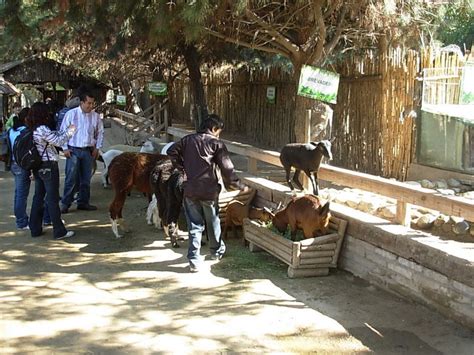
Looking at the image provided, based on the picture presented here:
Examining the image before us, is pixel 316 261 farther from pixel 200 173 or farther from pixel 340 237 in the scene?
pixel 200 173

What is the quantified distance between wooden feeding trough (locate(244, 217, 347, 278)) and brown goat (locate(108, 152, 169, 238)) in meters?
2.28

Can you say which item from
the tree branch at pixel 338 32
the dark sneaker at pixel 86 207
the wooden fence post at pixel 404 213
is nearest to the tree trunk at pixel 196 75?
the dark sneaker at pixel 86 207

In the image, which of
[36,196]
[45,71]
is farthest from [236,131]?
[36,196]

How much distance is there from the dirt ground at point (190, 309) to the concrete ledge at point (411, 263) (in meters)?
0.11

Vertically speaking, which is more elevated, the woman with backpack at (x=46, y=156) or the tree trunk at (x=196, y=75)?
the tree trunk at (x=196, y=75)

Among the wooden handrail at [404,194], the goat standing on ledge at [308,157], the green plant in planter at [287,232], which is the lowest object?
the green plant in planter at [287,232]

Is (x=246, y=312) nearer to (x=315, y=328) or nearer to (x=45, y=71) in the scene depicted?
(x=315, y=328)

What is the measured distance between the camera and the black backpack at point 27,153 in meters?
6.81

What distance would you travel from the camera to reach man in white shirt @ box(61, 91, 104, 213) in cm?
833

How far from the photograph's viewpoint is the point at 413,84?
372 inches

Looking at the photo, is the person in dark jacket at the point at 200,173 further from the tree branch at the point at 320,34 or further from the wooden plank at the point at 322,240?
the tree branch at the point at 320,34

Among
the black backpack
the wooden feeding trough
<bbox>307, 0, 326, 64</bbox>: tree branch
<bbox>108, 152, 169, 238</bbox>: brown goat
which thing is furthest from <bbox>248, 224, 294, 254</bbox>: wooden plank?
the black backpack

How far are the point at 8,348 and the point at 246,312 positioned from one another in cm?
181

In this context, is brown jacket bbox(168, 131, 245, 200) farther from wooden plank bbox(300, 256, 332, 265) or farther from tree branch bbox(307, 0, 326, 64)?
tree branch bbox(307, 0, 326, 64)
